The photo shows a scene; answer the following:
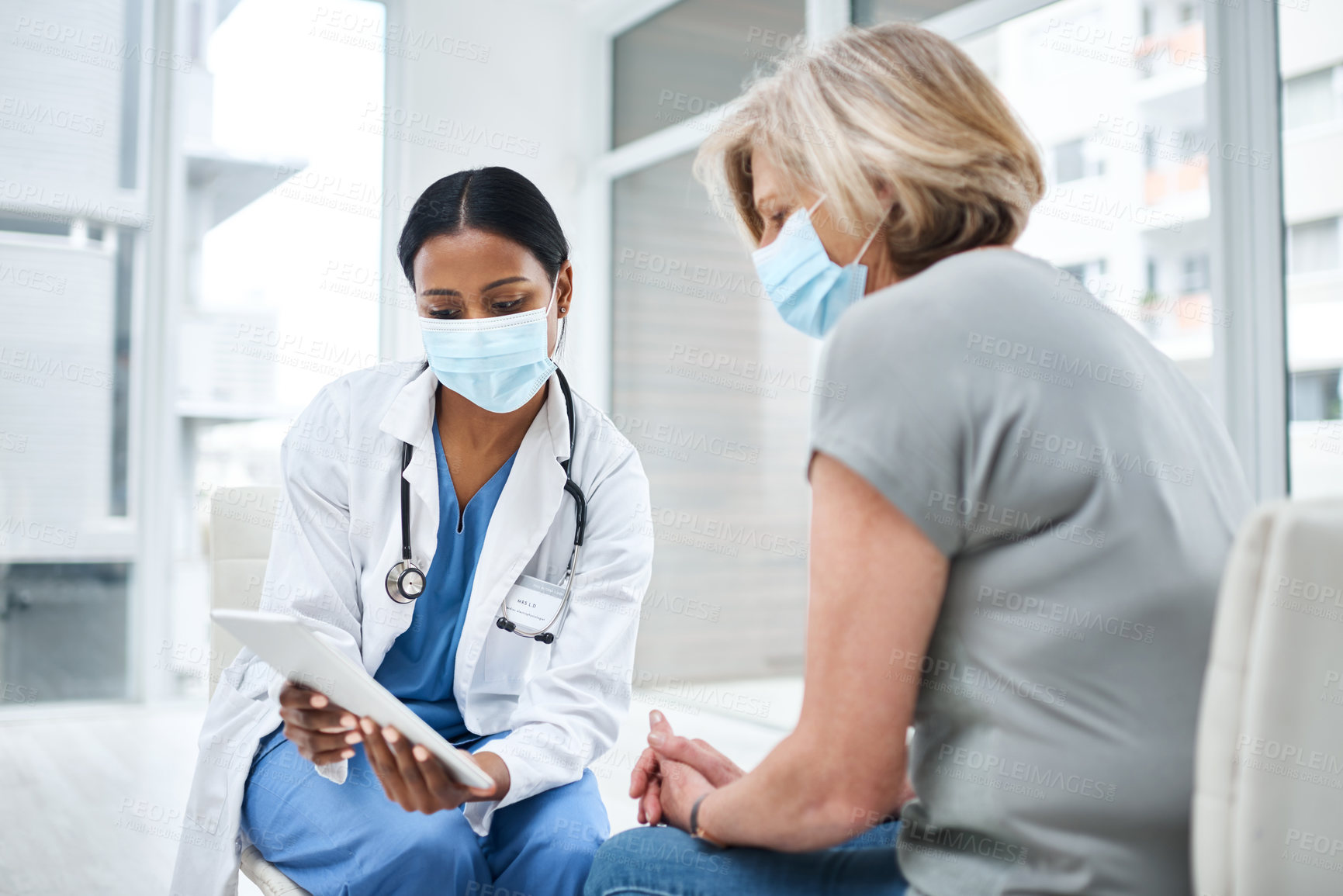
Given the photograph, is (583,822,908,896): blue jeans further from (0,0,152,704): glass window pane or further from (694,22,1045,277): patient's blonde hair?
(0,0,152,704): glass window pane

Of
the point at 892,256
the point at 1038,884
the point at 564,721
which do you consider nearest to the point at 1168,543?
the point at 1038,884

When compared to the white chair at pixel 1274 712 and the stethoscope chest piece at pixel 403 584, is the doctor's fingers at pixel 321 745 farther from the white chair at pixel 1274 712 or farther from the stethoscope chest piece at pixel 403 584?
the white chair at pixel 1274 712

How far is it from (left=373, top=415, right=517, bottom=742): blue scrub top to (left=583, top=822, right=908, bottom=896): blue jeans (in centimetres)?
58

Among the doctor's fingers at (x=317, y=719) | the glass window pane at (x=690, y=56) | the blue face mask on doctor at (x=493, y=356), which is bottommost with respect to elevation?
the doctor's fingers at (x=317, y=719)

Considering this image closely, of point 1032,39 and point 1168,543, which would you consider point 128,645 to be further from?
point 1168,543

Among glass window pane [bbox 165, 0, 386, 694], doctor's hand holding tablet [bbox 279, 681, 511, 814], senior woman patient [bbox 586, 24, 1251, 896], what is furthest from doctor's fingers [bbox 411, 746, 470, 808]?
Answer: glass window pane [bbox 165, 0, 386, 694]

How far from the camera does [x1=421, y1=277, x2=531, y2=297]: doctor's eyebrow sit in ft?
4.87

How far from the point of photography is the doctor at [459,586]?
1.25m

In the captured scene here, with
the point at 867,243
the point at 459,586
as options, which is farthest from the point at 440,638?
the point at 867,243

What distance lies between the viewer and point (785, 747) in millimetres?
778

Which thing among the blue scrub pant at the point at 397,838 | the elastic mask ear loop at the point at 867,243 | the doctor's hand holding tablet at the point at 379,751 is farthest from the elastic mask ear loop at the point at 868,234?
the blue scrub pant at the point at 397,838

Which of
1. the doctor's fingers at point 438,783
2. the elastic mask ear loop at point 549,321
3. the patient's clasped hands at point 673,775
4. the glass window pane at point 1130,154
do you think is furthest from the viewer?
the glass window pane at point 1130,154

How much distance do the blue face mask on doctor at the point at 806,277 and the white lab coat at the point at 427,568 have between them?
0.45 meters

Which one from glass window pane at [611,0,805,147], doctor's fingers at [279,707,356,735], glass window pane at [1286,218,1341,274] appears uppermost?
glass window pane at [611,0,805,147]
